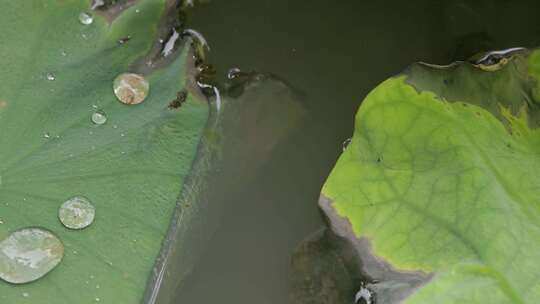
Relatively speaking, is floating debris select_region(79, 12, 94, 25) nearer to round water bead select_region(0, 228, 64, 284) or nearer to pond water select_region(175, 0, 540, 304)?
pond water select_region(175, 0, 540, 304)

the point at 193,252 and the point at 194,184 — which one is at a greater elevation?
the point at 194,184

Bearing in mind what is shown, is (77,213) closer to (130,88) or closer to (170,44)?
(130,88)

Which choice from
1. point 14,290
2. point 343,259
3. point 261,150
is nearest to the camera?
point 14,290

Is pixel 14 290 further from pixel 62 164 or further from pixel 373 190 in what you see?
pixel 373 190

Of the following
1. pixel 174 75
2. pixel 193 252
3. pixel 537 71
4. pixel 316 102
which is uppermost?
pixel 174 75

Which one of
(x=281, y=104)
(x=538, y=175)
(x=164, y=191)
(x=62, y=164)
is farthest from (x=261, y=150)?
(x=538, y=175)

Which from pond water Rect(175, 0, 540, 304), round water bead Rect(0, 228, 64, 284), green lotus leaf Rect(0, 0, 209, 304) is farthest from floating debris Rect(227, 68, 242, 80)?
round water bead Rect(0, 228, 64, 284)

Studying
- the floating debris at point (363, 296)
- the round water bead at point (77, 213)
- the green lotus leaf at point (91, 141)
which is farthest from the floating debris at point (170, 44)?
the floating debris at point (363, 296)
